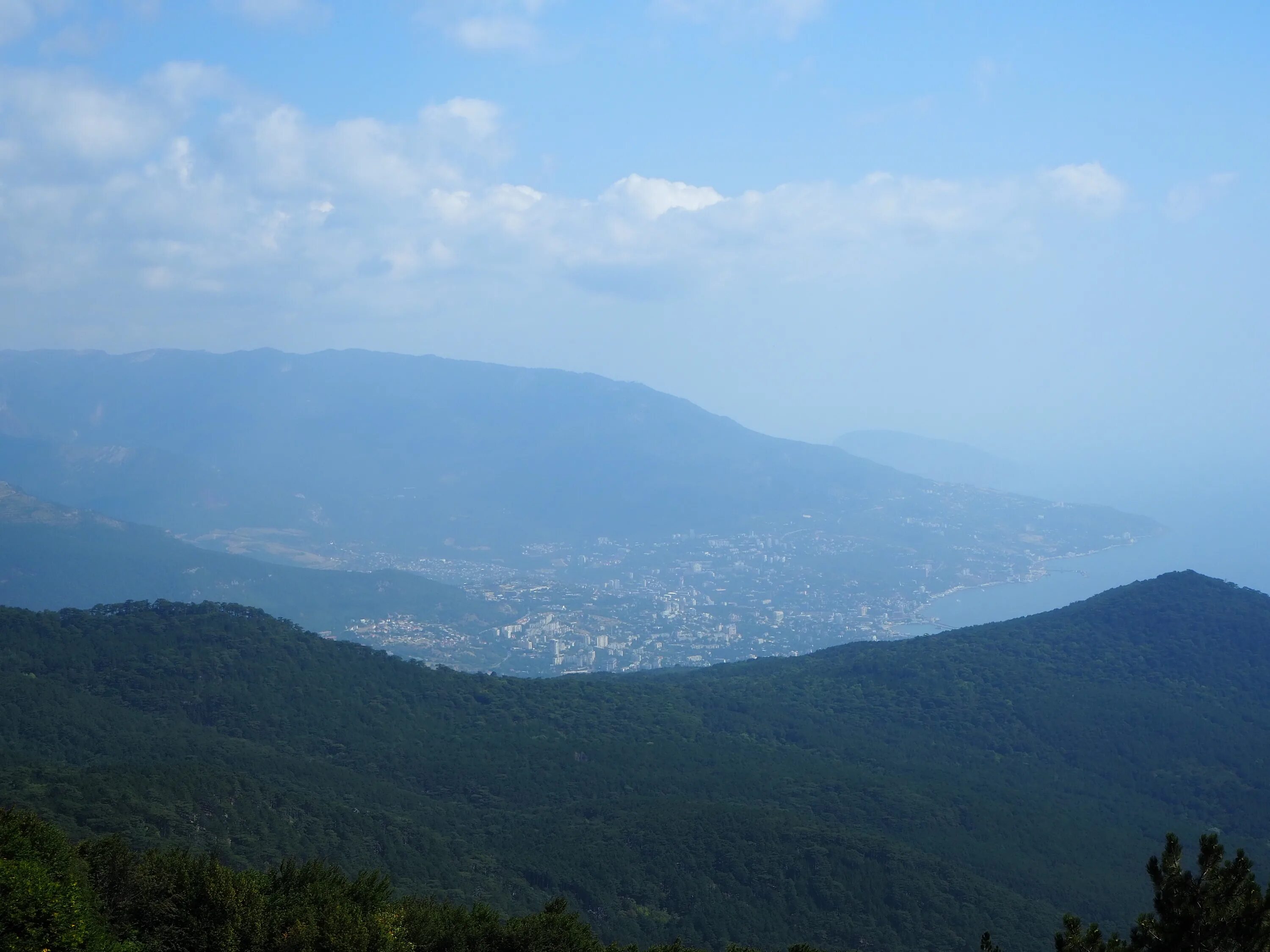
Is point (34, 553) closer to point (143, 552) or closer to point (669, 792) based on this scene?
point (143, 552)

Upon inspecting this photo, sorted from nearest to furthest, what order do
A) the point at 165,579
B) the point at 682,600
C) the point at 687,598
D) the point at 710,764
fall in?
the point at 710,764 < the point at 165,579 < the point at 682,600 < the point at 687,598

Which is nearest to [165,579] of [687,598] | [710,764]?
[687,598]

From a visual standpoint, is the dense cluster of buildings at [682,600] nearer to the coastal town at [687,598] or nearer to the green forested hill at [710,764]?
the coastal town at [687,598]

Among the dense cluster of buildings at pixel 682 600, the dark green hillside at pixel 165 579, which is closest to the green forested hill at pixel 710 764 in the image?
the dense cluster of buildings at pixel 682 600

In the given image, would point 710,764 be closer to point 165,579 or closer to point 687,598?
point 165,579

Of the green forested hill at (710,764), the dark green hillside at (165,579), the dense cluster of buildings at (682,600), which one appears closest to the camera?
the green forested hill at (710,764)

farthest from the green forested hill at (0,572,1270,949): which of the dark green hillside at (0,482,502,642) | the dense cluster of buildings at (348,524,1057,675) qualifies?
the dark green hillside at (0,482,502,642)

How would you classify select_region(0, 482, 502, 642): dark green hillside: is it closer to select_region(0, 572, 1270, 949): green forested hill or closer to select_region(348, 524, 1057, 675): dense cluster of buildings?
select_region(348, 524, 1057, 675): dense cluster of buildings
